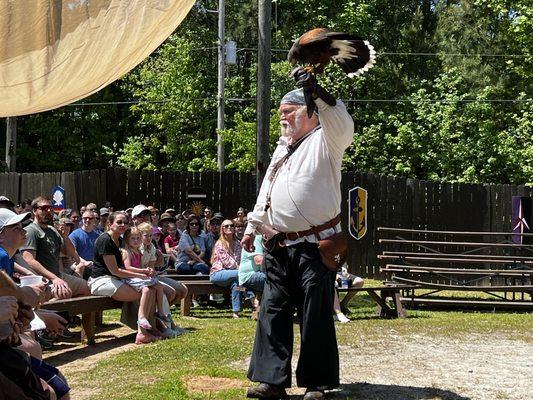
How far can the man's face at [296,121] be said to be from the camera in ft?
19.8

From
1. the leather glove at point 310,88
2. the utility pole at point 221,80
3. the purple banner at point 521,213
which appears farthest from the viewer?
the utility pole at point 221,80

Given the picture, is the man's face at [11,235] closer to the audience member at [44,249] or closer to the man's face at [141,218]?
the audience member at [44,249]

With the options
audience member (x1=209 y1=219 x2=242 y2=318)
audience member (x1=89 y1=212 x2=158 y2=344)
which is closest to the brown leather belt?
audience member (x1=89 y1=212 x2=158 y2=344)

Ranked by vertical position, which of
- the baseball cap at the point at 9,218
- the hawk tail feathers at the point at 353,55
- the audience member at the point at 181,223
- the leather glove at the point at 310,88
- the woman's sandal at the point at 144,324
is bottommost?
the woman's sandal at the point at 144,324

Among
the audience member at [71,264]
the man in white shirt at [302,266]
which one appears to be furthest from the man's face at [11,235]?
the audience member at [71,264]

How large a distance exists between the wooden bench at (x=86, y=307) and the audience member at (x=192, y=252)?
475 cm

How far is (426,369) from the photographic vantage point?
6.96 meters

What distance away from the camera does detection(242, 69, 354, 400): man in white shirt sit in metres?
5.88

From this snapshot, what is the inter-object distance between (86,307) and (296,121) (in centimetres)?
461

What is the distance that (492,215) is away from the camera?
2266 cm

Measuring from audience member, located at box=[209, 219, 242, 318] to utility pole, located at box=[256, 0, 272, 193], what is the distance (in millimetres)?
2184

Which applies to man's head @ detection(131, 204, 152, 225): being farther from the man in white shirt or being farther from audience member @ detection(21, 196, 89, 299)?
the man in white shirt

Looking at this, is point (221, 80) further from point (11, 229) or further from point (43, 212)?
point (11, 229)

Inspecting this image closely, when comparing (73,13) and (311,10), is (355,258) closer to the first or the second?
(311,10)
